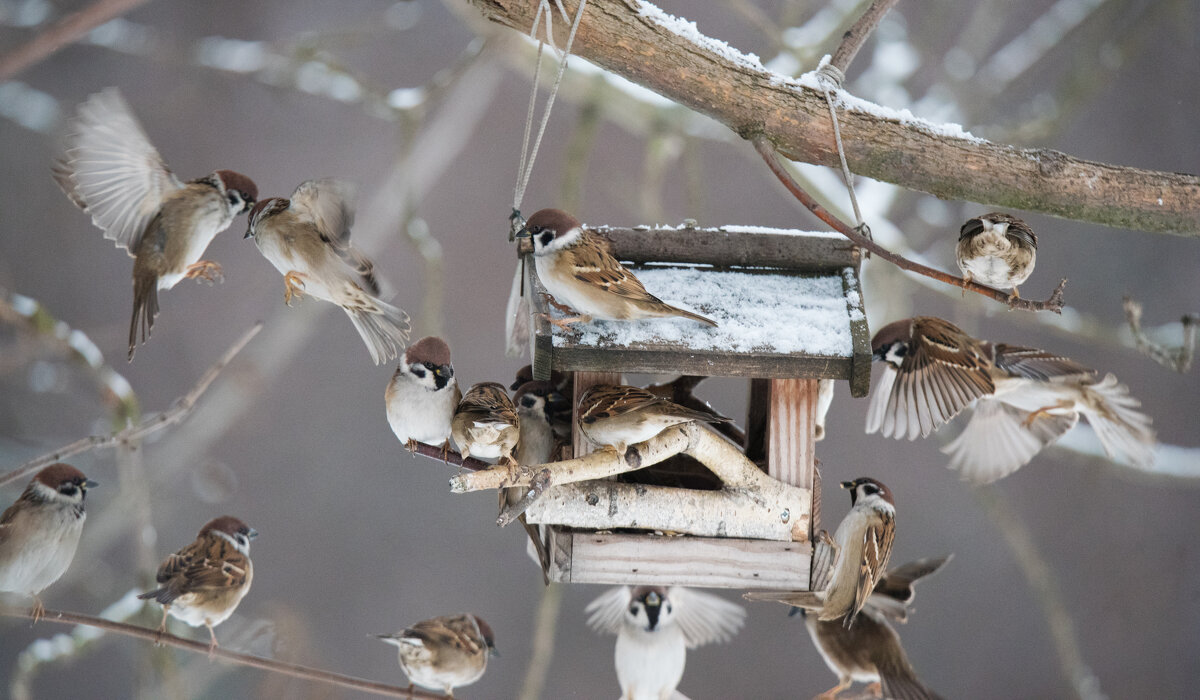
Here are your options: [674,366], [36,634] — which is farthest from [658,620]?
[36,634]

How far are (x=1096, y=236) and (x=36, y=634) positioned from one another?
6.55 meters

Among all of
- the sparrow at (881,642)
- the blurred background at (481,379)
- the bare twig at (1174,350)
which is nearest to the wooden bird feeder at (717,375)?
the bare twig at (1174,350)

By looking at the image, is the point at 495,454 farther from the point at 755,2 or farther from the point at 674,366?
the point at 755,2

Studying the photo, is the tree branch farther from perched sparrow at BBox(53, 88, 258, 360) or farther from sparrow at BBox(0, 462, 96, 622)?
sparrow at BBox(0, 462, 96, 622)

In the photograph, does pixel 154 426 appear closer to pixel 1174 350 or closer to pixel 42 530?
pixel 42 530

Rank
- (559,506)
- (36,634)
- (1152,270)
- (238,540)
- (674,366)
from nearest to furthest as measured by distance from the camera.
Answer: (674,366)
(559,506)
(238,540)
(36,634)
(1152,270)

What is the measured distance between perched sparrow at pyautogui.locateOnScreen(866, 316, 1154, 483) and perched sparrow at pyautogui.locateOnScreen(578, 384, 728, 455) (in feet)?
2.21

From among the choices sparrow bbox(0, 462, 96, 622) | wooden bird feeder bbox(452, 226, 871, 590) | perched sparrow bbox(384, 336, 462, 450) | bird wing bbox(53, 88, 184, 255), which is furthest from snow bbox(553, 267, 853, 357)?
sparrow bbox(0, 462, 96, 622)

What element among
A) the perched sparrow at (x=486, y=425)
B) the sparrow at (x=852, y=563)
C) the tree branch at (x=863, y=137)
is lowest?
the sparrow at (x=852, y=563)

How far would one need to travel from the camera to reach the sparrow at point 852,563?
2633 mm

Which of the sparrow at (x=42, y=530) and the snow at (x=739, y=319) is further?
the sparrow at (x=42, y=530)

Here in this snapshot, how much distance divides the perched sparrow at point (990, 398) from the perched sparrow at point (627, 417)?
67cm

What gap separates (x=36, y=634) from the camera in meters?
5.91

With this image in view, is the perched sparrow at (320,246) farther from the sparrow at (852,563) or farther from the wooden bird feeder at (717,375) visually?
the sparrow at (852,563)
